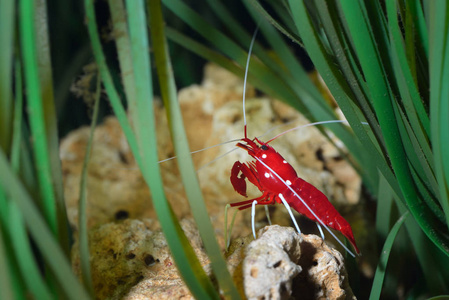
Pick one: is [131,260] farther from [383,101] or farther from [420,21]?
[420,21]

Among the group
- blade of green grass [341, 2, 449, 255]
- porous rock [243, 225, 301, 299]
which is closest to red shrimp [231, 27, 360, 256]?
blade of green grass [341, 2, 449, 255]

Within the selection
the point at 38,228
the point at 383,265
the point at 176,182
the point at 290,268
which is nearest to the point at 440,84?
the point at 290,268

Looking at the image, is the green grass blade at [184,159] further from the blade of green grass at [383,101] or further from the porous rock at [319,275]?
the blade of green grass at [383,101]

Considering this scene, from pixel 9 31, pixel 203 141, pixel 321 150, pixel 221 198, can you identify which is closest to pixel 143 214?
pixel 221 198

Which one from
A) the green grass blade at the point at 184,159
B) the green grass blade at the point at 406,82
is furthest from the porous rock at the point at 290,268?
the green grass blade at the point at 406,82

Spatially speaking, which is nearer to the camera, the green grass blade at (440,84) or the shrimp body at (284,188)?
the green grass blade at (440,84)
